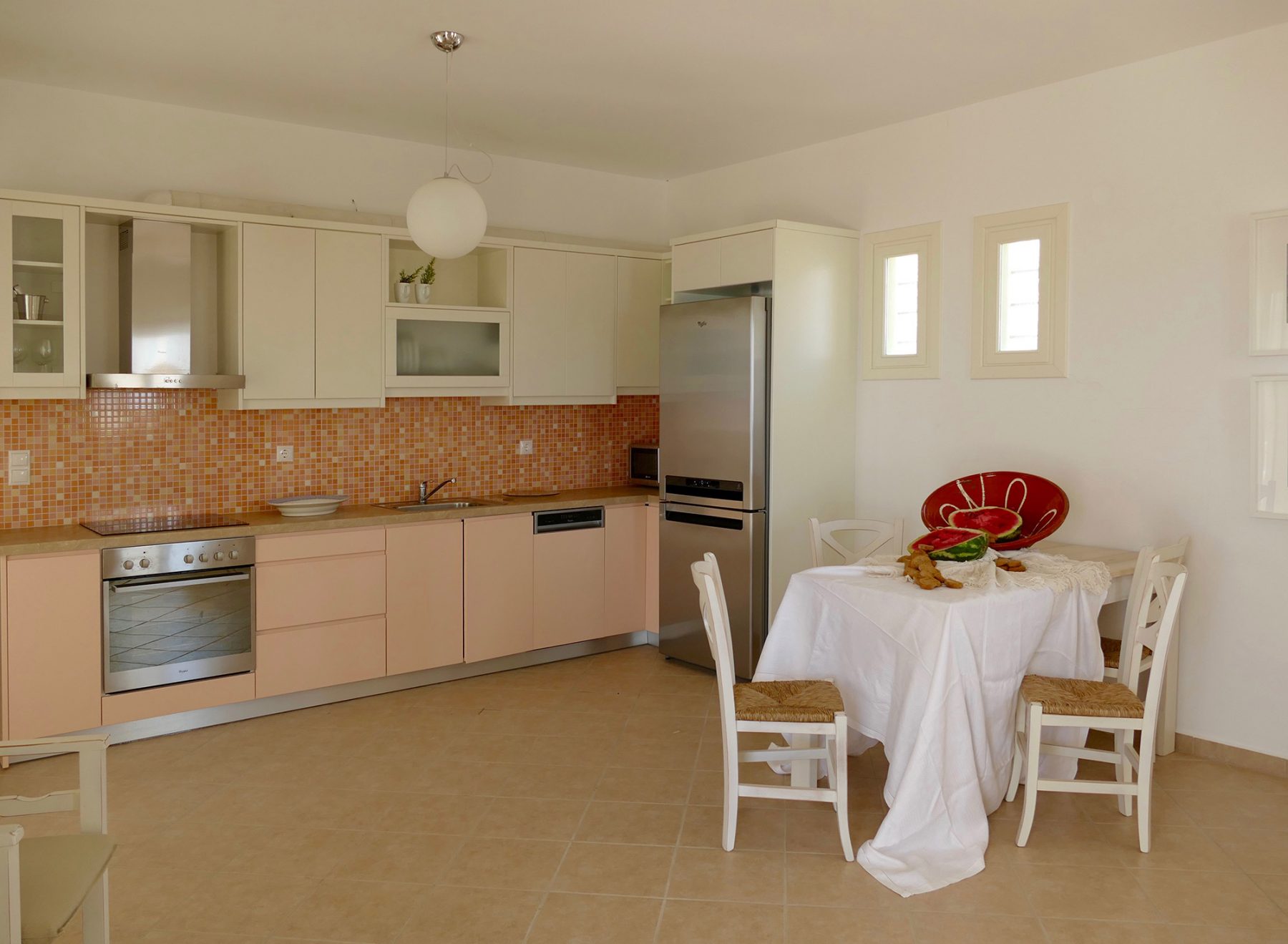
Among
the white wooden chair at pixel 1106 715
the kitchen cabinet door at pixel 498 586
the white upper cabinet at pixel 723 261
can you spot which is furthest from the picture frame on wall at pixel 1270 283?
the kitchen cabinet door at pixel 498 586

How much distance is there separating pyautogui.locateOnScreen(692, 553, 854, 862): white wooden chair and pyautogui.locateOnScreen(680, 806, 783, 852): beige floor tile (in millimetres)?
53

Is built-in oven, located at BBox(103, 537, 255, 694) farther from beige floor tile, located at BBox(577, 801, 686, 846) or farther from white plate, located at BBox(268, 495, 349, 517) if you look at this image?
beige floor tile, located at BBox(577, 801, 686, 846)

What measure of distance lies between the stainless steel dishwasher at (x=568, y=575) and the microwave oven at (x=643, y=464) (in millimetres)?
622

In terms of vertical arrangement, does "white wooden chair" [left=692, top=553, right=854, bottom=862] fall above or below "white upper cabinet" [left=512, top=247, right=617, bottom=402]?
below

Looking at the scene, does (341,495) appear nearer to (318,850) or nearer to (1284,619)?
(318,850)

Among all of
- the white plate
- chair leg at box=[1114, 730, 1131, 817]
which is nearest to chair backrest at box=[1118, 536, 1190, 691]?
chair leg at box=[1114, 730, 1131, 817]

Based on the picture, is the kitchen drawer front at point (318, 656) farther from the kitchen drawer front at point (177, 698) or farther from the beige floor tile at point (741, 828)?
the beige floor tile at point (741, 828)

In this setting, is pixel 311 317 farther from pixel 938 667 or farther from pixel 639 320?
pixel 938 667

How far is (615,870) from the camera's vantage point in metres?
2.97

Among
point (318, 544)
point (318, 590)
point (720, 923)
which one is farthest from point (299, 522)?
point (720, 923)

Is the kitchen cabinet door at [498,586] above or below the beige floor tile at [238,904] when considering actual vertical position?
above

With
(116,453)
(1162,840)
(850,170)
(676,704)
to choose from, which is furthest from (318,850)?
(850,170)

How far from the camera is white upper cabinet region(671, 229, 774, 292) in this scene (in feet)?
15.7

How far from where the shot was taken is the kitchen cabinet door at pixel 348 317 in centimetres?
464
